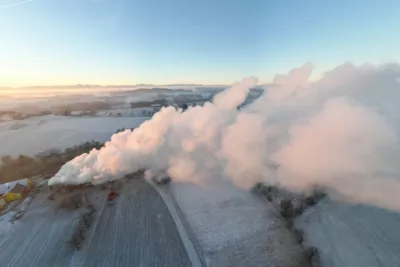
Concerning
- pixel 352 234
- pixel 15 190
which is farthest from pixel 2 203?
pixel 352 234

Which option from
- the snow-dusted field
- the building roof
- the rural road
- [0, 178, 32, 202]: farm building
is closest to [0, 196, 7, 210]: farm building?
[0, 178, 32, 202]: farm building

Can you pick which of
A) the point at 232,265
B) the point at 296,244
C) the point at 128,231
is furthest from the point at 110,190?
the point at 296,244

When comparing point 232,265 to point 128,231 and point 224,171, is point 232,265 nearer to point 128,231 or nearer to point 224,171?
point 128,231

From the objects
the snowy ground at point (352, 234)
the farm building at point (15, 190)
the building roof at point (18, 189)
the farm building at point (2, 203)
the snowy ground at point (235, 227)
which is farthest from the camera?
the building roof at point (18, 189)

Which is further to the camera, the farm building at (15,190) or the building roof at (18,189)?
the building roof at (18,189)

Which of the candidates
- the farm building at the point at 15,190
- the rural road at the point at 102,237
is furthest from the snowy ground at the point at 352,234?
the farm building at the point at 15,190

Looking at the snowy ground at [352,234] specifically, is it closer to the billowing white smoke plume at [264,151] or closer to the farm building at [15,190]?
the billowing white smoke plume at [264,151]

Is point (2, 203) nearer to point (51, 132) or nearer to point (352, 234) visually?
point (352, 234)
